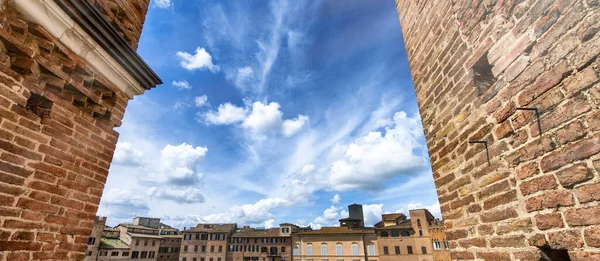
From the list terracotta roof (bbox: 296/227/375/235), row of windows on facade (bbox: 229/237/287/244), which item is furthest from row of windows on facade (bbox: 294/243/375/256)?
row of windows on facade (bbox: 229/237/287/244)

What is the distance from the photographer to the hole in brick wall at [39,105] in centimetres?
238

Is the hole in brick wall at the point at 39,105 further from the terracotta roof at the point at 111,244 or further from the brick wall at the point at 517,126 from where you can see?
the terracotta roof at the point at 111,244

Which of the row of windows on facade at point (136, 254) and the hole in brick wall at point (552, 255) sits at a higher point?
the hole in brick wall at point (552, 255)

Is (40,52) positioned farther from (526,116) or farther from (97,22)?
(526,116)

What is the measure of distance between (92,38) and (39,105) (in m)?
0.85

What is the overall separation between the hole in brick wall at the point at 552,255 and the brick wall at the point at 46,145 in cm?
390

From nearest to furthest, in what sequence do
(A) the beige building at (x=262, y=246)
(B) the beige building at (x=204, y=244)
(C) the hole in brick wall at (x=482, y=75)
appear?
1. (C) the hole in brick wall at (x=482, y=75)
2. (A) the beige building at (x=262, y=246)
3. (B) the beige building at (x=204, y=244)

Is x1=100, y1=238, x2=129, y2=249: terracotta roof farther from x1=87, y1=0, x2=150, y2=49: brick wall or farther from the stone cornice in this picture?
the stone cornice

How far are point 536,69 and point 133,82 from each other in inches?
165

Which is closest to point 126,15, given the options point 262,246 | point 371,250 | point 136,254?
point 371,250

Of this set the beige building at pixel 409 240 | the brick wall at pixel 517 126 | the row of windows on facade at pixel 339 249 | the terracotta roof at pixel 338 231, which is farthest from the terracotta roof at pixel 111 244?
the brick wall at pixel 517 126

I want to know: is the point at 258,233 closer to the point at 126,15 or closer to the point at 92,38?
the point at 126,15

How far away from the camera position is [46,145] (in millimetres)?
2436

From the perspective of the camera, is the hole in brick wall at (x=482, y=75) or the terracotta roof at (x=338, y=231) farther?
the terracotta roof at (x=338, y=231)
